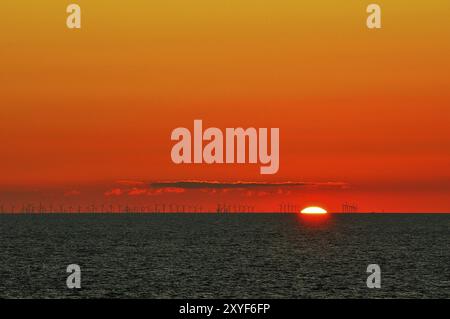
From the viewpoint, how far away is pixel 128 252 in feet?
512

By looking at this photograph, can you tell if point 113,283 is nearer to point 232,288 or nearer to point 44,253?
point 232,288

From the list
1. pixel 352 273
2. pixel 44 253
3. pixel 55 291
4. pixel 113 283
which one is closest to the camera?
pixel 55 291

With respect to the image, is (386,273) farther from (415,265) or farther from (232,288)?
(232,288)

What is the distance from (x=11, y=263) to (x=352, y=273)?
61.6 meters
